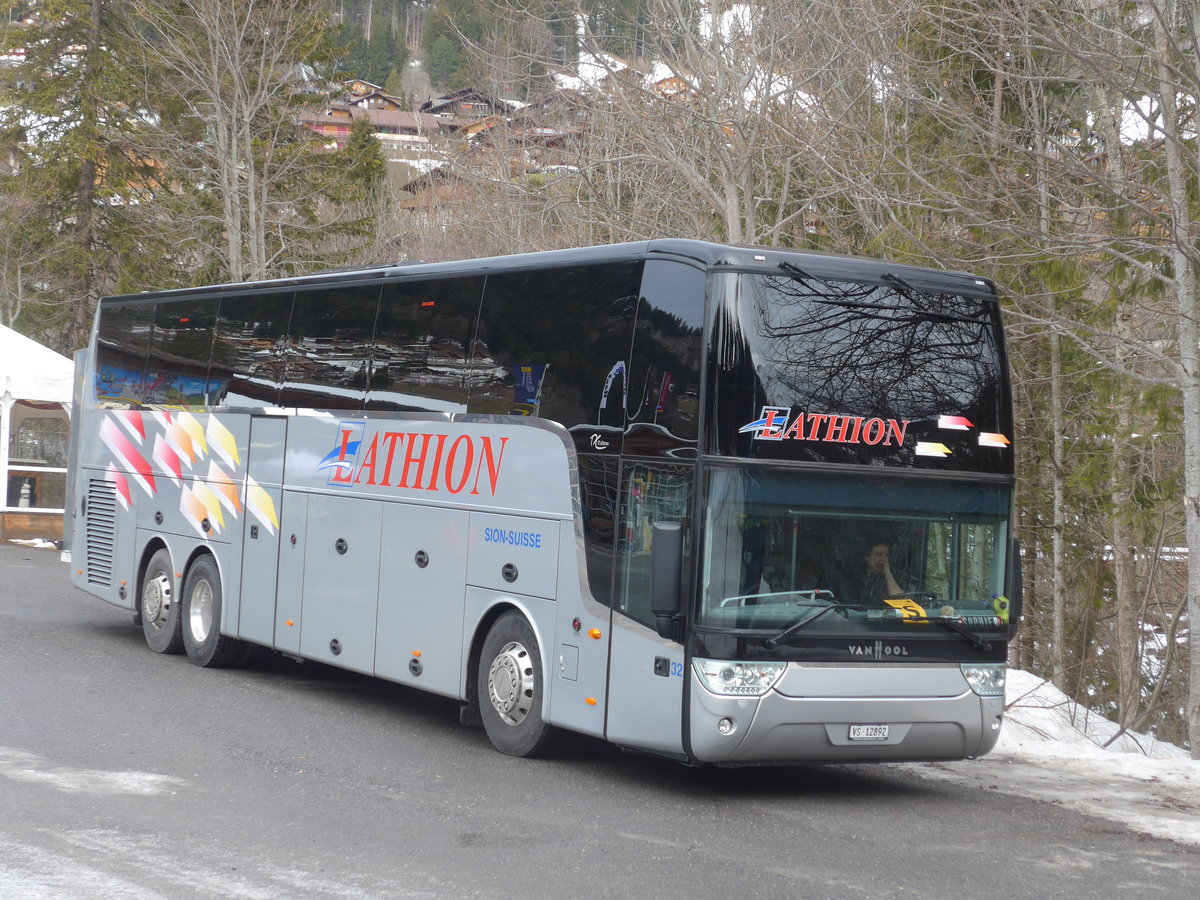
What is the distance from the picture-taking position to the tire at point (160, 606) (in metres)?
15.6

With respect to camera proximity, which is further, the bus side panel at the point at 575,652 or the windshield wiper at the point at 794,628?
the bus side panel at the point at 575,652

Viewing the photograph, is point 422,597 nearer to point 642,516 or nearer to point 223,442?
point 642,516

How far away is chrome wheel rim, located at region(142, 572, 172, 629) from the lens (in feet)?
51.9

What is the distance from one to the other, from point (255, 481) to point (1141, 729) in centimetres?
1145

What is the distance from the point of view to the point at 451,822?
8250 mm

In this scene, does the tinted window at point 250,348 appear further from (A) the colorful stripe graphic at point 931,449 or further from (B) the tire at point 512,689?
(A) the colorful stripe graphic at point 931,449

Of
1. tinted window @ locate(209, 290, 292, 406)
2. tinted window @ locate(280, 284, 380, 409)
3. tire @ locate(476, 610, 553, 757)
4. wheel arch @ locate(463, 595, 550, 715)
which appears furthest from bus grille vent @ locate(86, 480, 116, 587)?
tire @ locate(476, 610, 553, 757)

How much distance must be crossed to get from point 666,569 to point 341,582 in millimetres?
4817

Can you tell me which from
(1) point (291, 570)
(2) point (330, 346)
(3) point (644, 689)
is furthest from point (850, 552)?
(1) point (291, 570)

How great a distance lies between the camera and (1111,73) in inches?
468

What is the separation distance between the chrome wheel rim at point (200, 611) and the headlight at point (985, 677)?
826 centimetres

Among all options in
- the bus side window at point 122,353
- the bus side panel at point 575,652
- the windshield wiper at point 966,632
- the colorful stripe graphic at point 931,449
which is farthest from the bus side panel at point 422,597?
the bus side window at point 122,353

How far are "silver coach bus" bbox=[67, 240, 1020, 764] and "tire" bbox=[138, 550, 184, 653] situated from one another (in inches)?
154

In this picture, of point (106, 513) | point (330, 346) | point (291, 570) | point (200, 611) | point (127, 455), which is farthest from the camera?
point (106, 513)
